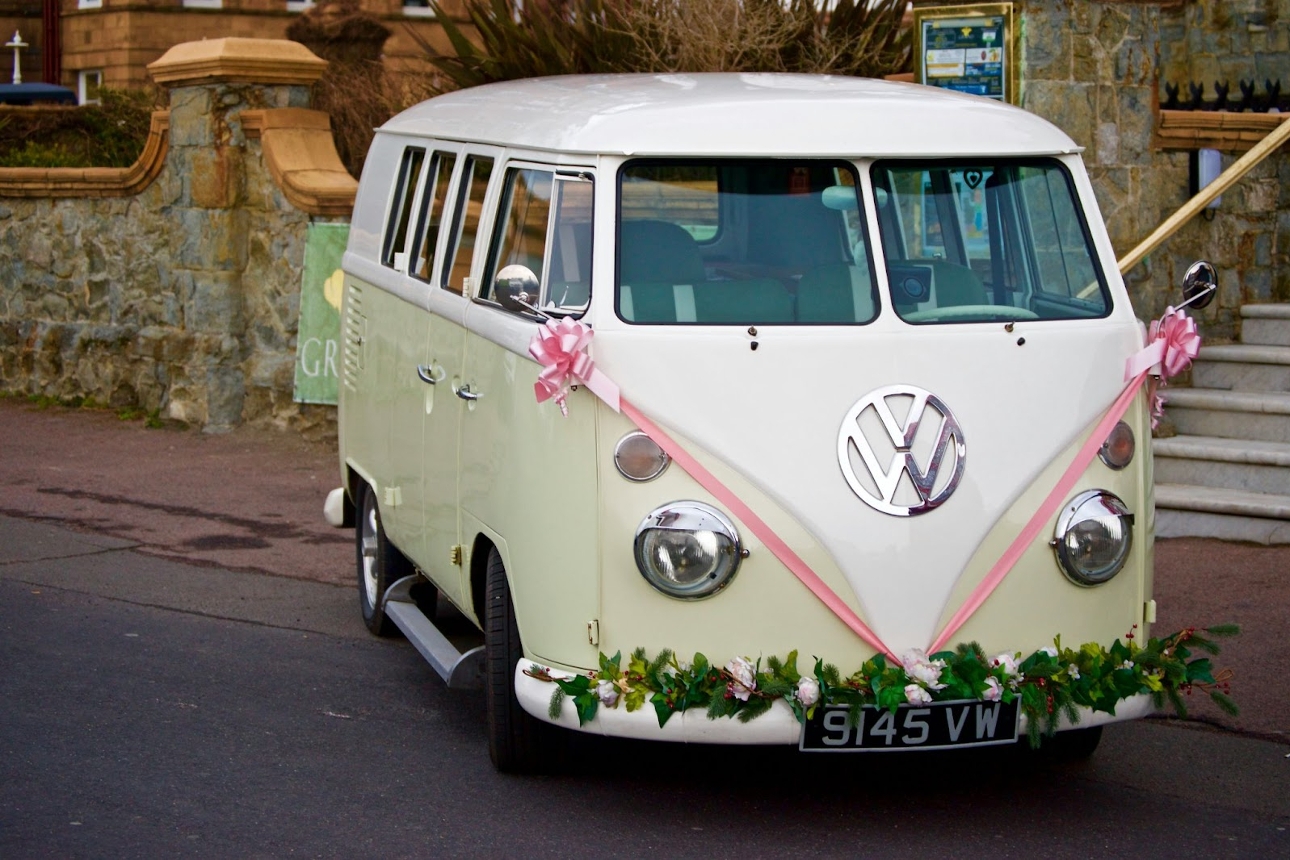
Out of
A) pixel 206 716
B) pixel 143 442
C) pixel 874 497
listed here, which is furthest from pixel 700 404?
pixel 143 442

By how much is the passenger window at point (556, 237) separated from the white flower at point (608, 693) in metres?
1.09

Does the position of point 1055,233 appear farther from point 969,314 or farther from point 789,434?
point 789,434

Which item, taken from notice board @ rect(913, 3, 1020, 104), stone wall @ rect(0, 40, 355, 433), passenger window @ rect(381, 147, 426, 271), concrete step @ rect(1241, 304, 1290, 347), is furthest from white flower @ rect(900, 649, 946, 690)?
stone wall @ rect(0, 40, 355, 433)

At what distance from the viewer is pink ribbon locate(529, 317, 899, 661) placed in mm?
4867

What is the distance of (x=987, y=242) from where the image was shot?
560 centimetres

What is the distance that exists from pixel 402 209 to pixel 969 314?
8.83 feet

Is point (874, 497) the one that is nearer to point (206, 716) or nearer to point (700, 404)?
point (700, 404)

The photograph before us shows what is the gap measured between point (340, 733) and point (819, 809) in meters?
1.78

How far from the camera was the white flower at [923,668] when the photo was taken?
480 centimetres

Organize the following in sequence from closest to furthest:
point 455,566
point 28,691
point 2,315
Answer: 1. point 455,566
2. point 28,691
3. point 2,315

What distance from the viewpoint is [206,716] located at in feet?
20.8

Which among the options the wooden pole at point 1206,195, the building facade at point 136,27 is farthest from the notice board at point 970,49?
the building facade at point 136,27

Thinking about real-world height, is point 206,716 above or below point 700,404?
below

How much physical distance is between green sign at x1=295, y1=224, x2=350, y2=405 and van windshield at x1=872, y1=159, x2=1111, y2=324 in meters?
7.27
